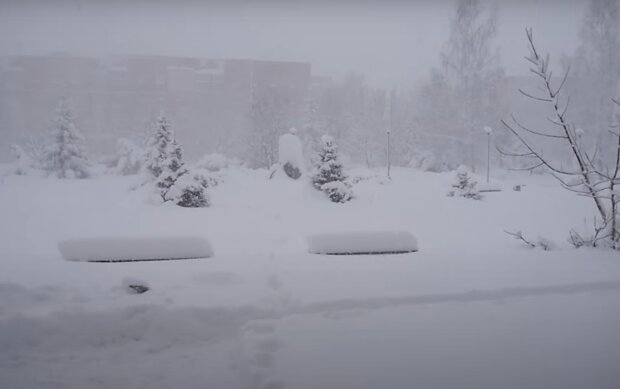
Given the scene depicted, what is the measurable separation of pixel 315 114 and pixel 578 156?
971 inches

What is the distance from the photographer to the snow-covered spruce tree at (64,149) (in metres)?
19.5

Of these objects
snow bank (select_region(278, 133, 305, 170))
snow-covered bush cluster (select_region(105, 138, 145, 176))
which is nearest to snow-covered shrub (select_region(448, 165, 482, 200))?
snow bank (select_region(278, 133, 305, 170))

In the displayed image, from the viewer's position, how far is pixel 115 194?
13.9 m

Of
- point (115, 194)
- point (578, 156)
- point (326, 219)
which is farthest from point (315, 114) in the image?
point (578, 156)

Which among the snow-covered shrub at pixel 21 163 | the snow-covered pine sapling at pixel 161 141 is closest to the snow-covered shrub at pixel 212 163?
the snow-covered pine sapling at pixel 161 141

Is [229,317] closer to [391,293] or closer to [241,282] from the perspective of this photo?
[241,282]

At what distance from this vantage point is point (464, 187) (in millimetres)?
14133

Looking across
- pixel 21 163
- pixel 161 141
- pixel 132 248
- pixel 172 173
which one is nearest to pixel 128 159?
pixel 21 163

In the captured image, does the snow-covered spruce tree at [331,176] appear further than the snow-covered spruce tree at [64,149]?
No

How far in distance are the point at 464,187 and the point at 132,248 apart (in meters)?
12.7

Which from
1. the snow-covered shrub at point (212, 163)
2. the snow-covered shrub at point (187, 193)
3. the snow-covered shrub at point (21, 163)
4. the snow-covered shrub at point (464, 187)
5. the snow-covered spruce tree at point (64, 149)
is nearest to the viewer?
the snow-covered shrub at point (187, 193)

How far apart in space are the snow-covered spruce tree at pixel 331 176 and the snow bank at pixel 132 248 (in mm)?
8010

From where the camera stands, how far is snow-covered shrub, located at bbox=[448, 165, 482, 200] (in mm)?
13891

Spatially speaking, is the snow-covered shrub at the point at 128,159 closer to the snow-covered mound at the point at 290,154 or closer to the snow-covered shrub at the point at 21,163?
the snow-covered shrub at the point at 21,163
